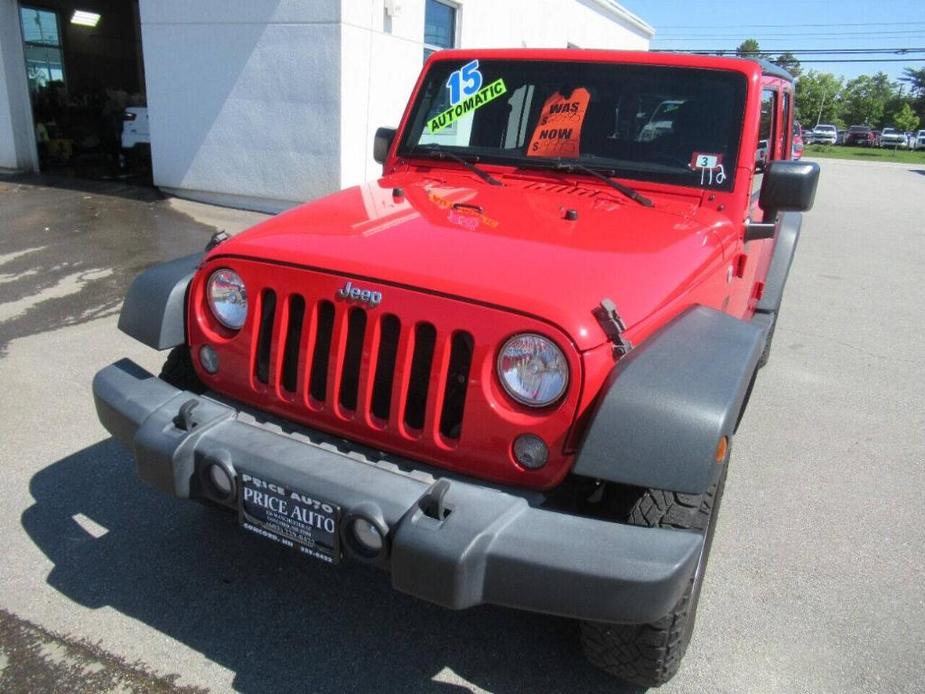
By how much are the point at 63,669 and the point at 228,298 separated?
1267 mm

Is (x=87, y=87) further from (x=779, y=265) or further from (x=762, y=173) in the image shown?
(x=762, y=173)

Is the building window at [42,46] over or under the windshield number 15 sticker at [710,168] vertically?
over

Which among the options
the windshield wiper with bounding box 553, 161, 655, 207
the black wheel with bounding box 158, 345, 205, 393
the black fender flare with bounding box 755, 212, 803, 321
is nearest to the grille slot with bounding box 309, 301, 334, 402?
the black wheel with bounding box 158, 345, 205, 393

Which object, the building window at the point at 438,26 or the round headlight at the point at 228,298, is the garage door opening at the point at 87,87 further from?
the round headlight at the point at 228,298

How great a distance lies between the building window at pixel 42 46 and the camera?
16.1m

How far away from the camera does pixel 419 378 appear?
87.0 inches

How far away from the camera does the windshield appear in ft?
10.2

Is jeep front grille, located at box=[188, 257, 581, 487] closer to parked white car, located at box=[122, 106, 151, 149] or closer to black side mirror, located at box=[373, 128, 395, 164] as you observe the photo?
black side mirror, located at box=[373, 128, 395, 164]

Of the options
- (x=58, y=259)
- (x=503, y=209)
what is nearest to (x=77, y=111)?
(x=58, y=259)

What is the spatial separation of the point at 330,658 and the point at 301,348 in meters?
1.03

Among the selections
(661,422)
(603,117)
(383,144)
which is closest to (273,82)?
(383,144)

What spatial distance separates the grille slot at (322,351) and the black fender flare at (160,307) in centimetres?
63

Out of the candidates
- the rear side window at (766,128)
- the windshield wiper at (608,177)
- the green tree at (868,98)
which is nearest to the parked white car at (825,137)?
the green tree at (868,98)

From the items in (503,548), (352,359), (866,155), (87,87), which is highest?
(87,87)
